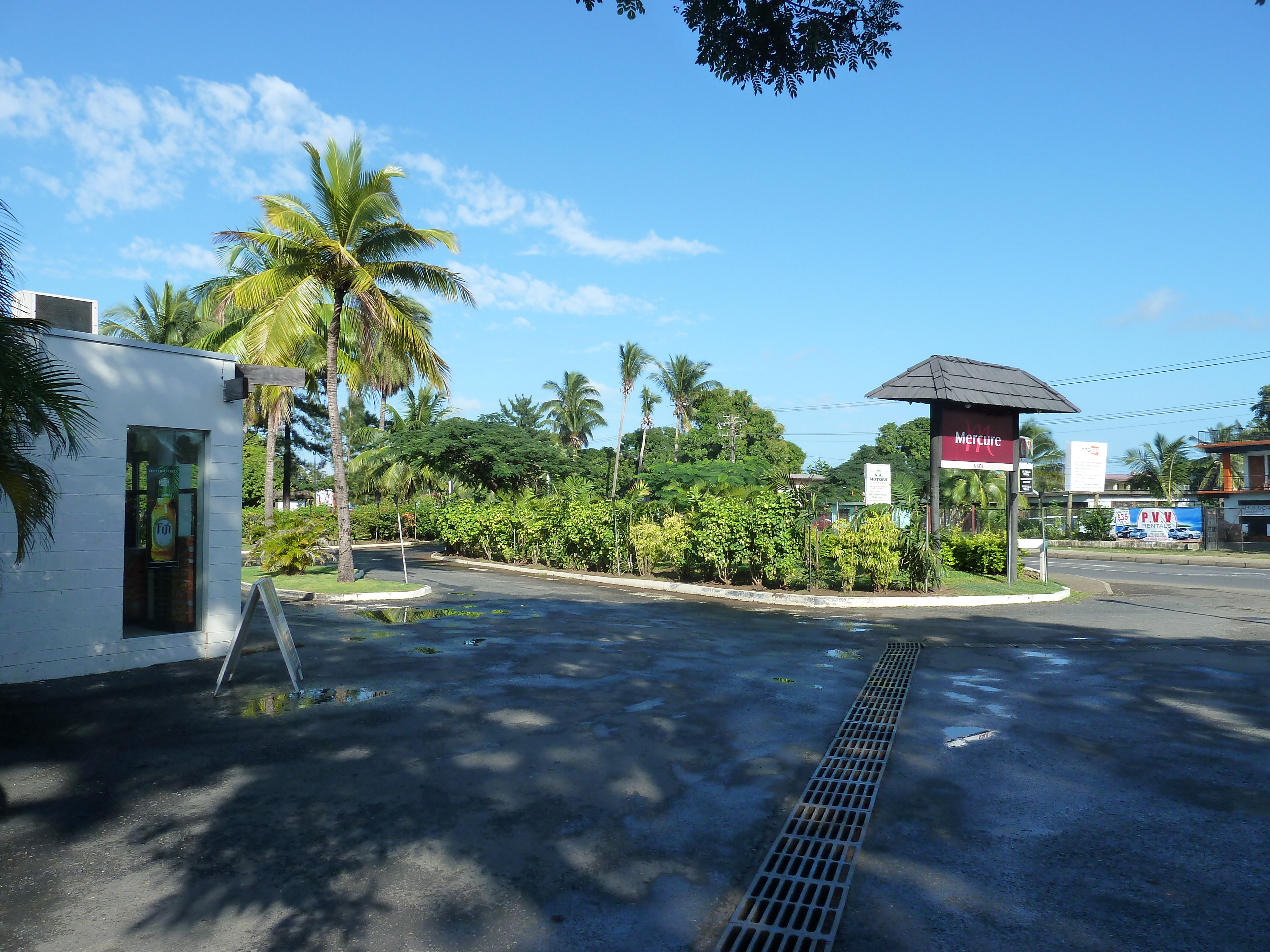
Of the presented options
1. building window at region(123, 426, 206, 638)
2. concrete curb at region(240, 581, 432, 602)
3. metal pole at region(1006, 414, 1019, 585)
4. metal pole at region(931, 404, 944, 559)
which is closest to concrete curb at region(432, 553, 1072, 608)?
metal pole at region(1006, 414, 1019, 585)

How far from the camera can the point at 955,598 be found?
638 inches

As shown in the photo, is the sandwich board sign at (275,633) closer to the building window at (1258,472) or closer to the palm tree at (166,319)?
the palm tree at (166,319)

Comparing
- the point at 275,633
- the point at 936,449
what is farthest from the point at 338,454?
the point at 936,449

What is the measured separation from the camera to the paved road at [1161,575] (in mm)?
20391

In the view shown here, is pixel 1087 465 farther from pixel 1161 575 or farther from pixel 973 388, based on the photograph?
pixel 973 388

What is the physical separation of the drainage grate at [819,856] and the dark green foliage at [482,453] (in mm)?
26461

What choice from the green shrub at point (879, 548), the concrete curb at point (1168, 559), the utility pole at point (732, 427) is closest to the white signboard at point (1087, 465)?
the concrete curb at point (1168, 559)

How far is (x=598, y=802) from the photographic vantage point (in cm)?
512

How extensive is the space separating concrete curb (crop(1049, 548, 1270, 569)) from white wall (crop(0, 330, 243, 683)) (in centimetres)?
3283

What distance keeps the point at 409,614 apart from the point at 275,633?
5663 mm

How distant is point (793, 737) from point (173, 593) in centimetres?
757

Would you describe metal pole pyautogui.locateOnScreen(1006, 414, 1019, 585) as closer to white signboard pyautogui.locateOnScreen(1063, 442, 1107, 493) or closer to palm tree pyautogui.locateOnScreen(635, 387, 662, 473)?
white signboard pyautogui.locateOnScreen(1063, 442, 1107, 493)

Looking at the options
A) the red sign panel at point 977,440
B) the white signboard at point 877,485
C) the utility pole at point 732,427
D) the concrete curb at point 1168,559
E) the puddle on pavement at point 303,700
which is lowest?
the concrete curb at point 1168,559

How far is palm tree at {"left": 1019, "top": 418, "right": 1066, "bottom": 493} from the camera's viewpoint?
204ft
